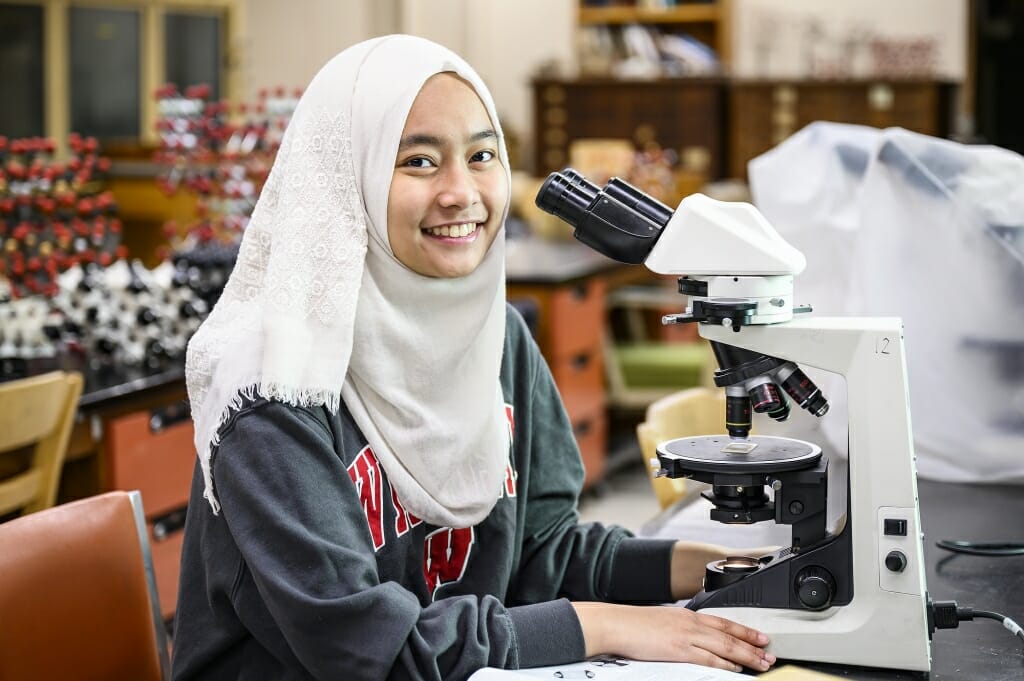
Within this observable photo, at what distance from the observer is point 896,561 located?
1.19m

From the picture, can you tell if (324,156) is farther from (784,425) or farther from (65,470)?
(65,470)

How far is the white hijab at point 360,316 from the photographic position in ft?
4.05

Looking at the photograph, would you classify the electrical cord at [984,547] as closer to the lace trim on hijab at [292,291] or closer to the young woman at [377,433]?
the young woman at [377,433]

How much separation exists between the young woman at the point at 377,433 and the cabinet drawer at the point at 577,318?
2.72 m

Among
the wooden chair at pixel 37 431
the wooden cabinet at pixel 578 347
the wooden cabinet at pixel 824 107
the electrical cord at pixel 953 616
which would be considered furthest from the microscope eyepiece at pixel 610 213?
the wooden cabinet at pixel 824 107

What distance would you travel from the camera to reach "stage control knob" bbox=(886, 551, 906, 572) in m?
1.19

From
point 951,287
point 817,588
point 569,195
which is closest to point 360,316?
point 569,195

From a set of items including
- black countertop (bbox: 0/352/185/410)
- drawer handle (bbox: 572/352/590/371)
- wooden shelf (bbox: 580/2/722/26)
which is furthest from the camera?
wooden shelf (bbox: 580/2/722/26)

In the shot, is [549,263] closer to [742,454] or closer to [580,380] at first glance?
[580,380]

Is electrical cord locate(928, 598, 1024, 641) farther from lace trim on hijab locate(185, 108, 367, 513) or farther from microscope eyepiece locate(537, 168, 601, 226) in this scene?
lace trim on hijab locate(185, 108, 367, 513)

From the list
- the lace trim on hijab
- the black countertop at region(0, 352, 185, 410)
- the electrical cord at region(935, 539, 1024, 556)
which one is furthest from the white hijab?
the black countertop at region(0, 352, 185, 410)

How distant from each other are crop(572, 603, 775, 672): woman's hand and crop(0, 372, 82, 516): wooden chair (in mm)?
1361

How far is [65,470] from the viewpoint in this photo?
2.59 metres

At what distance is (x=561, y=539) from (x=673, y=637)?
0.29 m
